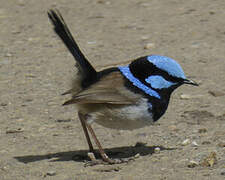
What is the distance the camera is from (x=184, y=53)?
8672 mm

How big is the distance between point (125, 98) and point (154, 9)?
5.28m

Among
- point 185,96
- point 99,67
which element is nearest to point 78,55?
point 185,96

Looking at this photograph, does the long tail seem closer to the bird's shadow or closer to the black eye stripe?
the black eye stripe

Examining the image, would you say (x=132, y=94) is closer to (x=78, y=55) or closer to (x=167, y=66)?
(x=167, y=66)

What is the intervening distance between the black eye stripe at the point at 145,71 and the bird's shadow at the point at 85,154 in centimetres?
74

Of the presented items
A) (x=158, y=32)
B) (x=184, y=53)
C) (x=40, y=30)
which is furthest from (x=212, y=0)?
(x=40, y=30)

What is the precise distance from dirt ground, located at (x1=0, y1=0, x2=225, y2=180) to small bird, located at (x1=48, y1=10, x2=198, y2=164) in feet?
1.32

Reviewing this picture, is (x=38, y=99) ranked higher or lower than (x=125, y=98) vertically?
lower

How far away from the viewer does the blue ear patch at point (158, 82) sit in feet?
18.3

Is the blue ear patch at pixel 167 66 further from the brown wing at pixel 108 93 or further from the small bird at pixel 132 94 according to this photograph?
the brown wing at pixel 108 93

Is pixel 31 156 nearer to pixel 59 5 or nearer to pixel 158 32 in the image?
pixel 158 32

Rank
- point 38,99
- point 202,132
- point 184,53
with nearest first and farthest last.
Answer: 1. point 202,132
2. point 38,99
3. point 184,53

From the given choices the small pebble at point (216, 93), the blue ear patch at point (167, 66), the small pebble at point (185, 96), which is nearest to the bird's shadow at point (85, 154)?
the blue ear patch at point (167, 66)

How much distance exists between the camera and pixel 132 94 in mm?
5539
